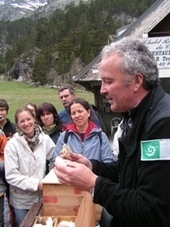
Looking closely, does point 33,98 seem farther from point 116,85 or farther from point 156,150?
point 156,150

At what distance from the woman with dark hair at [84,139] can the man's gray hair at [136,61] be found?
1831 millimetres

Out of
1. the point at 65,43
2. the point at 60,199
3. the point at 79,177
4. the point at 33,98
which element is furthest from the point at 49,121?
the point at 65,43

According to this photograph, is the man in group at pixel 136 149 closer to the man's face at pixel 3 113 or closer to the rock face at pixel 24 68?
the man's face at pixel 3 113

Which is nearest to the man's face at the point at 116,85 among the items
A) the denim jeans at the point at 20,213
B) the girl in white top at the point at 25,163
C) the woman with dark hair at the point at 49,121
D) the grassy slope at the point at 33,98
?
the girl in white top at the point at 25,163

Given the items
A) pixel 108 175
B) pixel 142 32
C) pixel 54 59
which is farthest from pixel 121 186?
pixel 54 59

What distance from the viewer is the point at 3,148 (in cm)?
381

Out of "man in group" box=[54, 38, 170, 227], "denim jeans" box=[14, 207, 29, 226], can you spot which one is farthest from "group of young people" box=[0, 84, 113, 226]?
"man in group" box=[54, 38, 170, 227]

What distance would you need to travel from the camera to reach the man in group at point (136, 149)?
1.41 meters

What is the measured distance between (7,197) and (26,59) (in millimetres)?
50211

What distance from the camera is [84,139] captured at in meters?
3.46

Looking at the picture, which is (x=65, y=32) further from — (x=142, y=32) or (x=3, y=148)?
(x=3, y=148)

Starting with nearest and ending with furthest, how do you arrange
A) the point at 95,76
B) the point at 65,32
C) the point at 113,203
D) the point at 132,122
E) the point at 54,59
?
the point at 113,203 → the point at 132,122 → the point at 95,76 → the point at 54,59 → the point at 65,32

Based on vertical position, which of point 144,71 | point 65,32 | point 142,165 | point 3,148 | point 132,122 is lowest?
point 3,148

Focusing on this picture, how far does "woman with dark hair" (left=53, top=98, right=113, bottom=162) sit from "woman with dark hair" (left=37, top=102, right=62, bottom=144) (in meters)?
0.84
